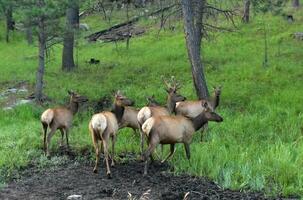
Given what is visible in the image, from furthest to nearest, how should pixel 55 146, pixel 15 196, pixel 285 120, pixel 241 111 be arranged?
1. pixel 241 111
2. pixel 285 120
3. pixel 55 146
4. pixel 15 196

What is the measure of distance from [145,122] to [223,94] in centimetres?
685

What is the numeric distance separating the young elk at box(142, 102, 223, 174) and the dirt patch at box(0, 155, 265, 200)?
49cm

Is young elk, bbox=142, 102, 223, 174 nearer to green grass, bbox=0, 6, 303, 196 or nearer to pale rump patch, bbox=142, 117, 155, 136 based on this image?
pale rump patch, bbox=142, 117, 155, 136

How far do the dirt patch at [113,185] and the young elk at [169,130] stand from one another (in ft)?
1.59

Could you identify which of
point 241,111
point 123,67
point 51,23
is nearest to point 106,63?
point 123,67

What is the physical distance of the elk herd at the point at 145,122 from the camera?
36.3 ft

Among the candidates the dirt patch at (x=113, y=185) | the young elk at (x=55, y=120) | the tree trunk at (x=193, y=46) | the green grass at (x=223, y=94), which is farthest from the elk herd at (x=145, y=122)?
the tree trunk at (x=193, y=46)

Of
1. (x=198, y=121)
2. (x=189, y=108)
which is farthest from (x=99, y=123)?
(x=189, y=108)

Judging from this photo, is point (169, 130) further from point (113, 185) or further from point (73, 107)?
point (73, 107)

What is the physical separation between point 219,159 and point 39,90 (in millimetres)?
9196

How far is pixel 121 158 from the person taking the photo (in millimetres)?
12188

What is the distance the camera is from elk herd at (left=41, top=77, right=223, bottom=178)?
11.1m

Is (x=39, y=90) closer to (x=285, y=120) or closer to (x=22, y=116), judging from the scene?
(x=22, y=116)

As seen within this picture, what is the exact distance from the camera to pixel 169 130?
441 inches
